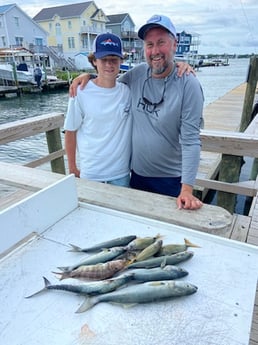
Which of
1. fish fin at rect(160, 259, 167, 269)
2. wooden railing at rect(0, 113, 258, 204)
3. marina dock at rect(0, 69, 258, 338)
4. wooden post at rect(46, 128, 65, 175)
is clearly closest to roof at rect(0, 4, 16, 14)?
wooden post at rect(46, 128, 65, 175)

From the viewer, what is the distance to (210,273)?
3.33 feet

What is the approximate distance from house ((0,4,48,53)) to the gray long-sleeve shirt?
118ft

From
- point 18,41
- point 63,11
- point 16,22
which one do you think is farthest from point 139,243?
point 63,11

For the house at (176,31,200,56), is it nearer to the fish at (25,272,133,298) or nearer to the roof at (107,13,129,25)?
the roof at (107,13,129,25)

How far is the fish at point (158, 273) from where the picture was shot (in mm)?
971

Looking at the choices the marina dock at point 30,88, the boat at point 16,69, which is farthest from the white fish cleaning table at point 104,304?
the boat at point 16,69

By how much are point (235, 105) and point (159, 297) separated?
1219 centimetres

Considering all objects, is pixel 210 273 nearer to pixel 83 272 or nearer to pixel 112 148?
pixel 83 272

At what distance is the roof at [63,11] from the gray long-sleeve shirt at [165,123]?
145ft

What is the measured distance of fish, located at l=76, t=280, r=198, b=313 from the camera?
0.89 metres

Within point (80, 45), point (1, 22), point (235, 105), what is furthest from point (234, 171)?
point (80, 45)

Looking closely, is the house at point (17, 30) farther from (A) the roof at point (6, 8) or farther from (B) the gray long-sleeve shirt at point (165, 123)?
(B) the gray long-sleeve shirt at point (165, 123)

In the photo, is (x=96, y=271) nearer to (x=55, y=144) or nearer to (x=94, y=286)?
(x=94, y=286)

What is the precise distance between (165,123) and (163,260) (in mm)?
1116
